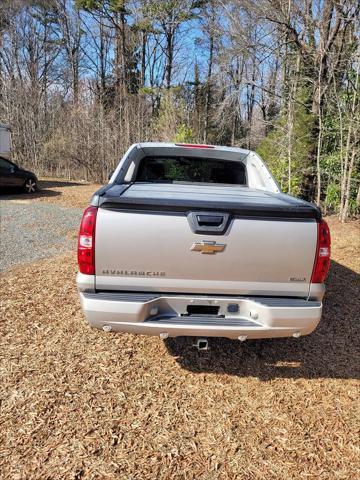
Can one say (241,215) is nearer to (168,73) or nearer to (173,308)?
(173,308)

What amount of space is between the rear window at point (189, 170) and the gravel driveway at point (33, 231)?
2752mm

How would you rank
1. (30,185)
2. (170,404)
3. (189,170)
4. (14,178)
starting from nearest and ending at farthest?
1. (170,404)
2. (189,170)
3. (14,178)
4. (30,185)

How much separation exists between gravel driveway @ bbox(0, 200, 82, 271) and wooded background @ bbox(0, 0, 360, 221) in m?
6.63

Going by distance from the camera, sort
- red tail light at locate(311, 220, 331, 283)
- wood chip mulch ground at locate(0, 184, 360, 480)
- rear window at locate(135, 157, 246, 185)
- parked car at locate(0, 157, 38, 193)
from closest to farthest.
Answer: wood chip mulch ground at locate(0, 184, 360, 480), red tail light at locate(311, 220, 331, 283), rear window at locate(135, 157, 246, 185), parked car at locate(0, 157, 38, 193)

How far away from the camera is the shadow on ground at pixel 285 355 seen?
10.5 feet

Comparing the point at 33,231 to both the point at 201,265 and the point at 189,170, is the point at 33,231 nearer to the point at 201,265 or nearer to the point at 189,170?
the point at 189,170

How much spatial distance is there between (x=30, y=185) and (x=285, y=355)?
12.2 m

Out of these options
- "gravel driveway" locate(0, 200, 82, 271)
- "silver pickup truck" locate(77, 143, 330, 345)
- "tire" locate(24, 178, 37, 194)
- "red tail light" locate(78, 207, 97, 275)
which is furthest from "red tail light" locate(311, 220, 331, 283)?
"tire" locate(24, 178, 37, 194)

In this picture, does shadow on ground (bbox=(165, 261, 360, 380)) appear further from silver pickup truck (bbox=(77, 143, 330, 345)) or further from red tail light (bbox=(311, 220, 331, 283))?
A: red tail light (bbox=(311, 220, 331, 283))

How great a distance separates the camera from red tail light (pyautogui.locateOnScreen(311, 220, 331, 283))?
2.57 meters

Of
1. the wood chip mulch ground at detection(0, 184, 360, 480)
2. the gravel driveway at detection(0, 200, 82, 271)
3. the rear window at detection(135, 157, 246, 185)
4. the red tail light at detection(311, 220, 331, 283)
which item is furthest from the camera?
the gravel driveway at detection(0, 200, 82, 271)

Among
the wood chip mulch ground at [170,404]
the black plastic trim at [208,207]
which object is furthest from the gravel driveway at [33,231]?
the black plastic trim at [208,207]

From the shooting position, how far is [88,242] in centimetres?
249

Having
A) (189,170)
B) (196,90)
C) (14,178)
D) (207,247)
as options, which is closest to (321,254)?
(207,247)
